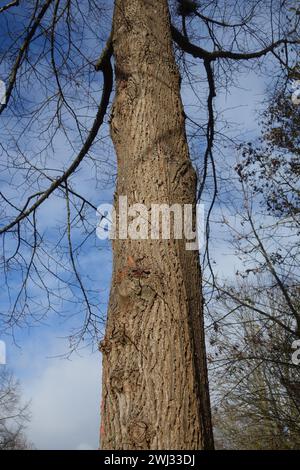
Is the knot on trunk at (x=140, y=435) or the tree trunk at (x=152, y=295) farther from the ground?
the tree trunk at (x=152, y=295)

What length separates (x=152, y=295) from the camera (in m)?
1.69

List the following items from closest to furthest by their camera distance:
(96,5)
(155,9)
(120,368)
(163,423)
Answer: (163,423)
(120,368)
(155,9)
(96,5)

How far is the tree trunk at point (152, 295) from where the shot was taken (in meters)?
1.48

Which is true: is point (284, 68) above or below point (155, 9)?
above

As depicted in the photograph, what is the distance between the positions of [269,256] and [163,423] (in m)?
5.84

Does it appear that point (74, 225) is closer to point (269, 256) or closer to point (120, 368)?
point (120, 368)

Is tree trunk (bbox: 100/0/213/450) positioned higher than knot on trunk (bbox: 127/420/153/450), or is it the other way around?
tree trunk (bbox: 100/0/213/450)

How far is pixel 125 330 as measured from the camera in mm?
1646

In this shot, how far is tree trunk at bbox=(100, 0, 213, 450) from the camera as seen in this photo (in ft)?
4.85

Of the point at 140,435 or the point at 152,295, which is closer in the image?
the point at 140,435

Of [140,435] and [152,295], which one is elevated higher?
[152,295]
